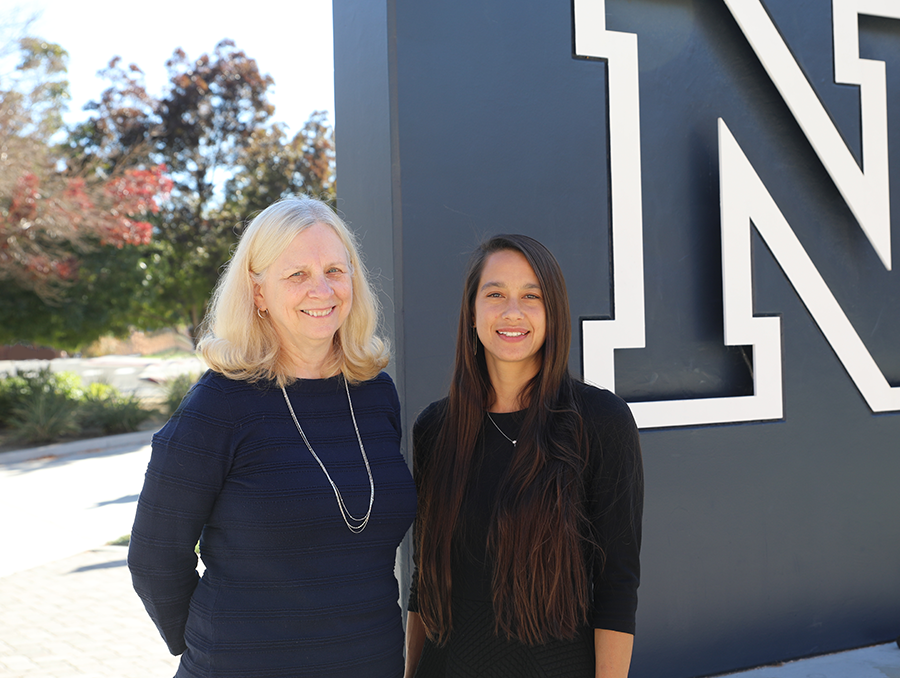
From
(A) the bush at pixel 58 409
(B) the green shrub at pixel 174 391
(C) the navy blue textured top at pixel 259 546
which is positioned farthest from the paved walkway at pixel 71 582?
(B) the green shrub at pixel 174 391

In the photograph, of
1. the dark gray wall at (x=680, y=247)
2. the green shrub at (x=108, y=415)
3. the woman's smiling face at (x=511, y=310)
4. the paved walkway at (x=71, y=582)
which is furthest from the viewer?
the green shrub at (x=108, y=415)

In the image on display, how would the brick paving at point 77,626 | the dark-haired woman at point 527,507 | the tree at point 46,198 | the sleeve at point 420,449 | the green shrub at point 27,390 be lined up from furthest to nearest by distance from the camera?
the green shrub at point 27,390 < the tree at point 46,198 < the brick paving at point 77,626 < the sleeve at point 420,449 < the dark-haired woman at point 527,507

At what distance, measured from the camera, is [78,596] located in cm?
559

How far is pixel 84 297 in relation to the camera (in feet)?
47.1

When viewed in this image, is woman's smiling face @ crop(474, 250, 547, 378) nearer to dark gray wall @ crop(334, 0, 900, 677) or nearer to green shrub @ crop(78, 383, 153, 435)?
dark gray wall @ crop(334, 0, 900, 677)

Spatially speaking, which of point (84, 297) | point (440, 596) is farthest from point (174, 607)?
point (84, 297)

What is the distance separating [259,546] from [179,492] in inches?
9.2

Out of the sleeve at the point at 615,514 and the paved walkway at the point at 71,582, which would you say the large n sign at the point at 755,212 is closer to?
the sleeve at the point at 615,514

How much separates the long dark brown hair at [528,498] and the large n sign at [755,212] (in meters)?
1.53

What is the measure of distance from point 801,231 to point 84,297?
13757 mm

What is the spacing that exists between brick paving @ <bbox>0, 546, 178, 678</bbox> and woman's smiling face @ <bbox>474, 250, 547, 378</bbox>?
3.40 meters

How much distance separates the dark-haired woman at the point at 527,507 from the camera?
6.21 ft

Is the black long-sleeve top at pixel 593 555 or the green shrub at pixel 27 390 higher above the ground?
the black long-sleeve top at pixel 593 555

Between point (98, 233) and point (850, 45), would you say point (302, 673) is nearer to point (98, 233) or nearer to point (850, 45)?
point (850, 45)
